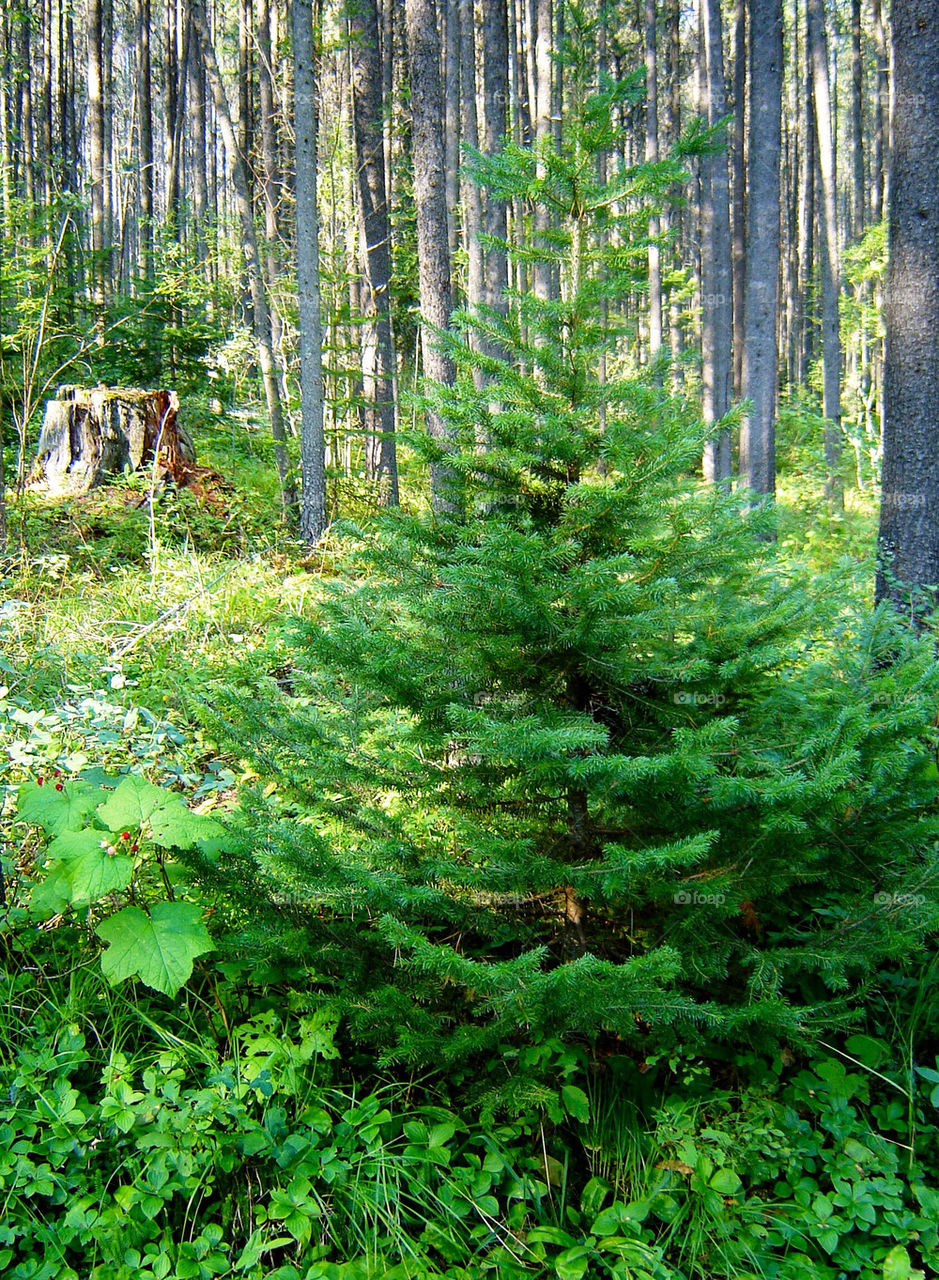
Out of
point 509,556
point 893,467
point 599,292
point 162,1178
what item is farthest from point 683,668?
point 893,467

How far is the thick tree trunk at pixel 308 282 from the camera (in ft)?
28.3

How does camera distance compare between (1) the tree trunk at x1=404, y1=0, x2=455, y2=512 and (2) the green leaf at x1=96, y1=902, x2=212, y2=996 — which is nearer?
(2) the green leaf at x1=96, y1=902, x2=212, y2=996

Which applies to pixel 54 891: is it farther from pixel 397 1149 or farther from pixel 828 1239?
pixel 828 1239

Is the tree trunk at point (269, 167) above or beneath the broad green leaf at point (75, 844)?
above

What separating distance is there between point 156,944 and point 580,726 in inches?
55.1

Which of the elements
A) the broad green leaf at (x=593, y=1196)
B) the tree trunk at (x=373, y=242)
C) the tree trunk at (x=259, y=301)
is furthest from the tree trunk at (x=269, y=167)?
the broad green leaf at (x=593, y=1196)

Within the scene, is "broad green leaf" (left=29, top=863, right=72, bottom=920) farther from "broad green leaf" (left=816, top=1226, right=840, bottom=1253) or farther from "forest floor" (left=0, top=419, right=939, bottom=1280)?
"broad green leaf" (left=816, top=1226, right=840, bottom=1253)

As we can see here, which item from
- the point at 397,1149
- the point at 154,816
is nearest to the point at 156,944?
the point at 154,816

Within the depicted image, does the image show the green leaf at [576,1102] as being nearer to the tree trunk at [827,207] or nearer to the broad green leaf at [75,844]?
the broad green leaf at [75,844]

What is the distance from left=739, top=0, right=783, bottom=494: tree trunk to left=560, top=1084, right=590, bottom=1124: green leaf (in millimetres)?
9964

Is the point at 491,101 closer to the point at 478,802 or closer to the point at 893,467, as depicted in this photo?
the point at 893,467

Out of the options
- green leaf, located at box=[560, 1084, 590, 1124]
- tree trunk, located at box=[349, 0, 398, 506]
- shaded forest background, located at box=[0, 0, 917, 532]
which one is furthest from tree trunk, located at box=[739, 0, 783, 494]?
green leaf, located at box=[560, 1084, 590, 1124]

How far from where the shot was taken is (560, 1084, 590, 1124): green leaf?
8.17ft

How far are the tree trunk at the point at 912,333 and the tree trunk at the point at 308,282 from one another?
18.1 feet
